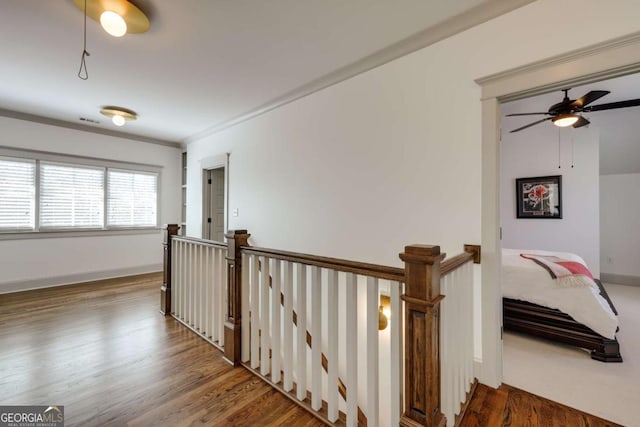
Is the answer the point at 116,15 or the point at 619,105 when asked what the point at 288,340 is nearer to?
the point at 116,15

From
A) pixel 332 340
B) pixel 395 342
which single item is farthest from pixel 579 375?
pixel 332 340

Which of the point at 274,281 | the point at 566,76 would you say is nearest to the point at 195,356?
the point at 274,281

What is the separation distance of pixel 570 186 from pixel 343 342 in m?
4.67

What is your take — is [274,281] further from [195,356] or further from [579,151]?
[579,151]

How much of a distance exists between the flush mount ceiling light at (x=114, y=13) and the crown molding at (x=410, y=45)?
5.37 feet

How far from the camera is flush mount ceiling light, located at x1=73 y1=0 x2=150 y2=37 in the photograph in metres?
1.79

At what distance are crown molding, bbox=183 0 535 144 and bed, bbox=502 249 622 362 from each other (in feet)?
7.65

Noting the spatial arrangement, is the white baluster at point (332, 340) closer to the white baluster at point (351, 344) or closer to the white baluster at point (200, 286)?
the white baluster at point (351, 344)

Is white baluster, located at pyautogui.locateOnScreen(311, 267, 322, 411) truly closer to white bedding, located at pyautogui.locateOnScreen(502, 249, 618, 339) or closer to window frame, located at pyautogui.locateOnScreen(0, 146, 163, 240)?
white bedding, located at pyautogui.locateOnScreen(502, 249, 618, 339)

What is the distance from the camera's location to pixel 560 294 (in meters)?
2.49

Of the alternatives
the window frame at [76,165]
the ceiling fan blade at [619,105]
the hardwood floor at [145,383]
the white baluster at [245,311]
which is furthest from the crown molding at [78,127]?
the ceiling fan blade at [619,105]

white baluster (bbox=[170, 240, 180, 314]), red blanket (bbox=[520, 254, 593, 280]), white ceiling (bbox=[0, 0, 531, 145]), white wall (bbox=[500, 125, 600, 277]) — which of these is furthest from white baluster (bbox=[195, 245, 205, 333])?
white wall (bbox=[500, 125, 600, 277])

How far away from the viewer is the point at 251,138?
4.02 metres

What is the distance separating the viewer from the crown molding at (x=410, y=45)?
183cm
